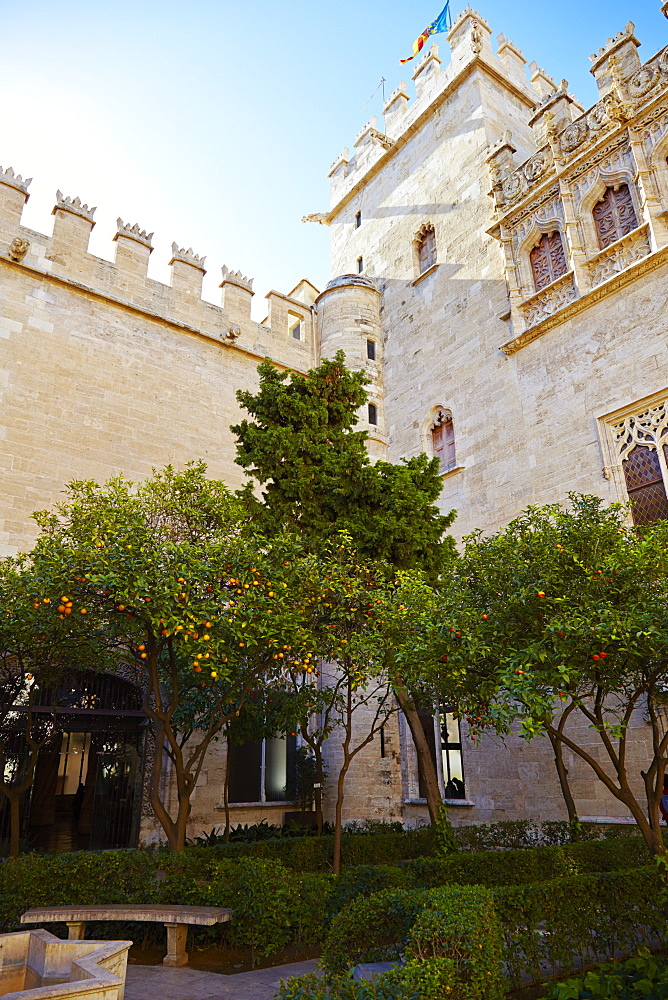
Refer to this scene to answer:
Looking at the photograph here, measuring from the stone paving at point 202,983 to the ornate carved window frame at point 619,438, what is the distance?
826 cm

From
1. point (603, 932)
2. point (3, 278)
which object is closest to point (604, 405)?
point (603, 932)

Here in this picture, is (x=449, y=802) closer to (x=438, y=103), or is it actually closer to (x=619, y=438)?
(x=619, y=438)

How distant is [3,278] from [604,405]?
11.4 meters

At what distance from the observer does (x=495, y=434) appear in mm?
13453

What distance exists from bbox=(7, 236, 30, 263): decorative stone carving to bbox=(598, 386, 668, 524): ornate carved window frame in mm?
11230

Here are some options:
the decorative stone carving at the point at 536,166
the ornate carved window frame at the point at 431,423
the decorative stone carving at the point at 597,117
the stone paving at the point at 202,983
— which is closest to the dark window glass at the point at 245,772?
the stone paving at the point at 202,983

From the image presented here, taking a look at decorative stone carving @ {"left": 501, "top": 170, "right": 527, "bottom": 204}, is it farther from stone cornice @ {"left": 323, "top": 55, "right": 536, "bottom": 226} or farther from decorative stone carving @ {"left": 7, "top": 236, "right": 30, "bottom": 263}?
decorative stone carving @ {"left": 7, "top": 236, "right": 30, "bottom": 263}

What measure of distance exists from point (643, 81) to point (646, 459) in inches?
278

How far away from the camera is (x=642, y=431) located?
10.9 meters

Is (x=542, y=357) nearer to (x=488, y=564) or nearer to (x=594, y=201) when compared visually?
(x=594, y=201)

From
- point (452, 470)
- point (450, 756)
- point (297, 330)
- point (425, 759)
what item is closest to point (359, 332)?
point (297, 330)

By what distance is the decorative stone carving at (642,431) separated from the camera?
1063 centimetres

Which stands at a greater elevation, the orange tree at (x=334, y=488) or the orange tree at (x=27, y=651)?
the orange tree at (x=334, y=488)

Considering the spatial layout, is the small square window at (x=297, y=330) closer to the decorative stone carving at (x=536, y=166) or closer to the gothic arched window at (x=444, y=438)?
the gothic arched window at (x=444, y=438)
